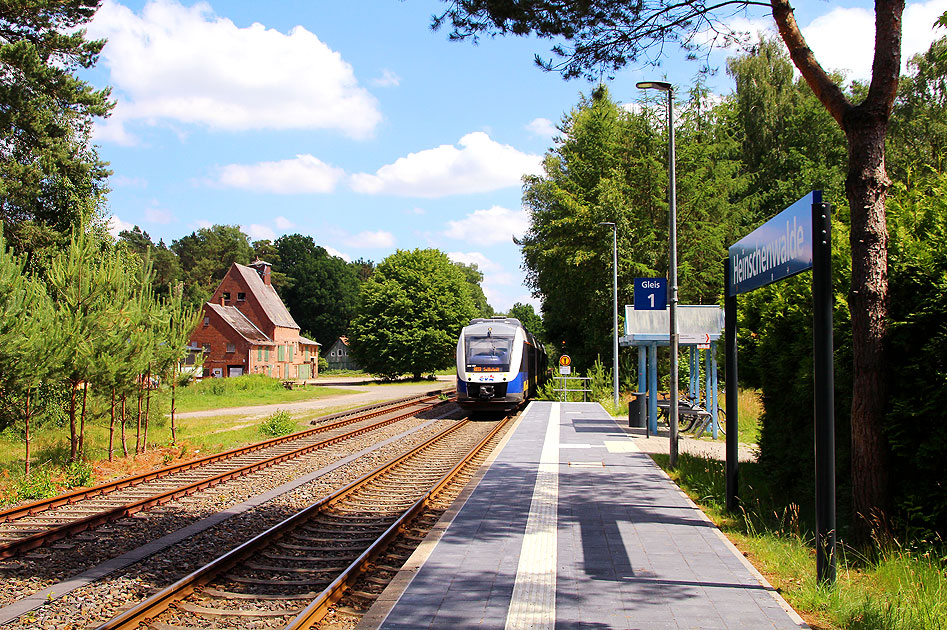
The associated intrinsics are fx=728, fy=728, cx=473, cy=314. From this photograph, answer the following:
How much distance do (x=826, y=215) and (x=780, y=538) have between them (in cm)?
356

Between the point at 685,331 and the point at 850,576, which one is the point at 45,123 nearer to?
the point at 685,331

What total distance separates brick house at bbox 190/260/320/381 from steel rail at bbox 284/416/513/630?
48414 millimetres

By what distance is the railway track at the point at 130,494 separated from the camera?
8248 mm

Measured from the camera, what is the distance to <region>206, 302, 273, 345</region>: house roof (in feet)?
205

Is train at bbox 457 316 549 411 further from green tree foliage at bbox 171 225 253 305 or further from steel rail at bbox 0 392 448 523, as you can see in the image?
green tree foliage at bbox 171 225 253 305

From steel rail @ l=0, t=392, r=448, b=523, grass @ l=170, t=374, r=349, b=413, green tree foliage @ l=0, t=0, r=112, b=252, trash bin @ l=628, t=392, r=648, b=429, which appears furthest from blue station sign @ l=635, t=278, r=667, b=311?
grass @ l=170, t=374, r=349, b=413

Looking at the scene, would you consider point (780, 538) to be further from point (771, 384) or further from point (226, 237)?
point (226, 237)

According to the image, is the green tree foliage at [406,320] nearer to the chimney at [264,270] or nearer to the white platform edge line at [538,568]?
the chimney at [264,270]

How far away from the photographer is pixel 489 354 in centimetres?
2434

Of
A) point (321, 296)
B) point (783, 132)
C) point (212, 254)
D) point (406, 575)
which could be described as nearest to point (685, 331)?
point (406, 575)

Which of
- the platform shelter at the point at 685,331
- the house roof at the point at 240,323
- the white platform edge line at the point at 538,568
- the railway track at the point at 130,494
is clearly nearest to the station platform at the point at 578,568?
the white platform edge line at the point at 538,568

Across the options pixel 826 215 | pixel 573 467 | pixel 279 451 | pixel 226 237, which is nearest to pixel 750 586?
pixel 826 215

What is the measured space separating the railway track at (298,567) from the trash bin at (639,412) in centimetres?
934

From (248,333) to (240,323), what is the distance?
62.5 inches
